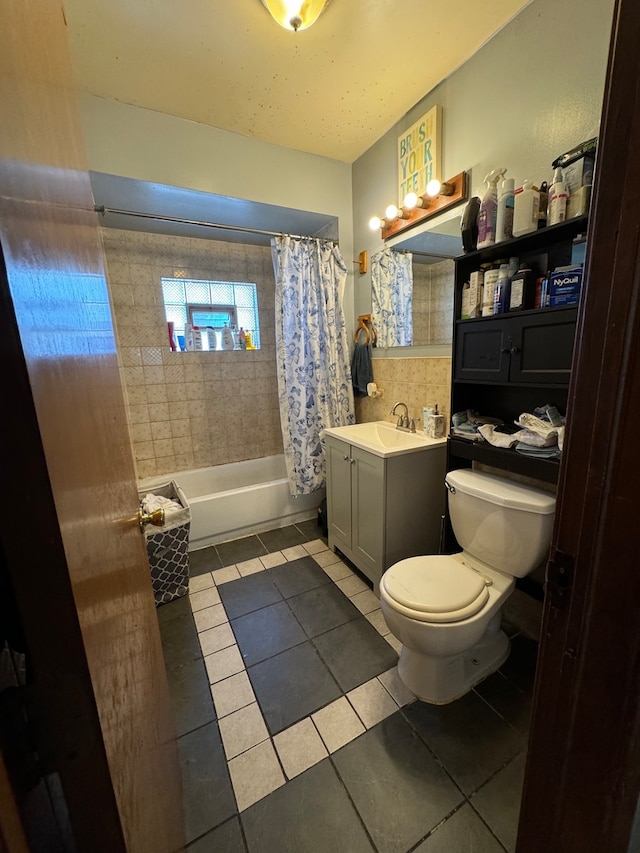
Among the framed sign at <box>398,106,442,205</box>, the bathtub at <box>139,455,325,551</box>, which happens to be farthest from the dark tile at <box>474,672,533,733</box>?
the framed sign at <box>398,106,442,205</box>

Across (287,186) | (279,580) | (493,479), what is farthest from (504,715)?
(287,186)

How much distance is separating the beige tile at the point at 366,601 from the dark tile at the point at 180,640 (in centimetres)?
81

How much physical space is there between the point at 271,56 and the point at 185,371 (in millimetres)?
1939

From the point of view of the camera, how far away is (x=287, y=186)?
7.39 ft

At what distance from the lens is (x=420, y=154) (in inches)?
74.2

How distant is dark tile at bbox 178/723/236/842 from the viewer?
99 cm

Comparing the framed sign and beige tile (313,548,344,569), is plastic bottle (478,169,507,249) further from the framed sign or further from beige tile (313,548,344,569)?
beige tile (313,548,344,569)

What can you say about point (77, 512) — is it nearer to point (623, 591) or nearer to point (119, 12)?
point (623, 591)

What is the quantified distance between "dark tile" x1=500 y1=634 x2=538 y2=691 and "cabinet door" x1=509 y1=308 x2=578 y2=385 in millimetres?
1089

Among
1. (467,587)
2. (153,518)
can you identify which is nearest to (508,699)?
(467,587)

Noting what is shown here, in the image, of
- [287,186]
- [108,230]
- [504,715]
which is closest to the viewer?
[504,715]

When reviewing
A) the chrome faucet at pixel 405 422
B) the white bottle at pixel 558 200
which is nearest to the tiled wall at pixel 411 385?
the chrome faucet at pixel 405 422

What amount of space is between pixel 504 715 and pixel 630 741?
1.08 m

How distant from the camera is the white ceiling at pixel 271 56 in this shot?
1.38 metres
